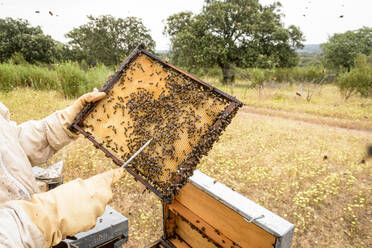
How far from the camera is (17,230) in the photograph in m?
1.46

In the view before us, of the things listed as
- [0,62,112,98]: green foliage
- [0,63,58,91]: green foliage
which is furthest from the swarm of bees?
[0,63,58,91]: green foliage

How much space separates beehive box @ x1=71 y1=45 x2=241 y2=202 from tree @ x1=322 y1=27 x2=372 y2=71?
39285 millimetres

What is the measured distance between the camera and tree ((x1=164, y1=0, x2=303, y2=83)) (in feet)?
74.1

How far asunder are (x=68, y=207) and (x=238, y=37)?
25.3 metres

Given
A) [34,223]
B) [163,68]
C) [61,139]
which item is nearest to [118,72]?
[163,68]

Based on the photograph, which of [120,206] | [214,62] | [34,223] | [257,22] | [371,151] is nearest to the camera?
[371,151]

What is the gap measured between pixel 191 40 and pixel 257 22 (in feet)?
22.5

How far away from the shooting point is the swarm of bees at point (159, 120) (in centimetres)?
201

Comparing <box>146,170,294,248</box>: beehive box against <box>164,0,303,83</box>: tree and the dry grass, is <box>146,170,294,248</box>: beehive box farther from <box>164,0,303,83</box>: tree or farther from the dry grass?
<box>164,0,303,83</box>: tree

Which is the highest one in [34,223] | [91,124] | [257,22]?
[257,22]

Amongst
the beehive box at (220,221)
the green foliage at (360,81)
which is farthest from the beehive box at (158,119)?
the green foliage at (360,81)

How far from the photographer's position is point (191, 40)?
22.8 m

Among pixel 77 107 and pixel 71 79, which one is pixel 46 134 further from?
pixel 71 79

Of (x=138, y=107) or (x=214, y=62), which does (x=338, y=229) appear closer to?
(x=138, y=107)
